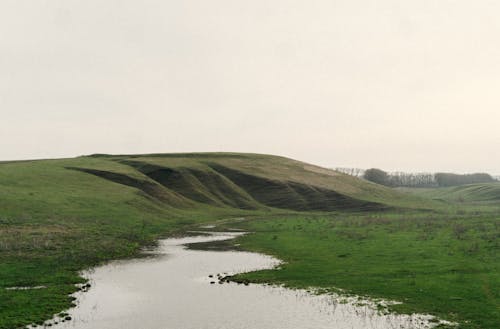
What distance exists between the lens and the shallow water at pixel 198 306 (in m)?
26.0

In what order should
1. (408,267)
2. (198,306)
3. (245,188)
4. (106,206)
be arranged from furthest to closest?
1. (245,188)
2. (106,206)
3. (408,267)
4. (198,306)

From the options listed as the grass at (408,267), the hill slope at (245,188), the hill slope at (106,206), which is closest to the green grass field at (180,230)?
the grass at (408,267)

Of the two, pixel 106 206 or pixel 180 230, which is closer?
pixel 180 230

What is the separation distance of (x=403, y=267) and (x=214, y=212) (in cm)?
9313

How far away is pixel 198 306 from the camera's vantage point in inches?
1164

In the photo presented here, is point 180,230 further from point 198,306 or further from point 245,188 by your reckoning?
point 245,188

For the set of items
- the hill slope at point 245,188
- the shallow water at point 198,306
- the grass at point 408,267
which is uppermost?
the hill slope at point 245,188

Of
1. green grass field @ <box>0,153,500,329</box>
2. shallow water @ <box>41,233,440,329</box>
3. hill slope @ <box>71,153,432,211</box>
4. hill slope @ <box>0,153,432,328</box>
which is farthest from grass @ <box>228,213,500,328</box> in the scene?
hill slope @ <box>71,153,432,211</box>

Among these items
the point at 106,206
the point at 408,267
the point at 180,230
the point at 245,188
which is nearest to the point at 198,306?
the point at 408,267

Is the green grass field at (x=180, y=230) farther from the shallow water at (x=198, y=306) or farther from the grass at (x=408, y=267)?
the shallow water at (x=198, y=306)

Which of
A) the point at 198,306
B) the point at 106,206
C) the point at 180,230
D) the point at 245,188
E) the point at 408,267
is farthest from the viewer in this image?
the point at 245,188

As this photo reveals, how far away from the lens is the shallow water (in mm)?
25953

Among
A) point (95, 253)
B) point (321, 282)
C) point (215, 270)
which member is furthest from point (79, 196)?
point (321, 282)

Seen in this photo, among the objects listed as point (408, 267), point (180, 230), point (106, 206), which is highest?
point (106, 206)
